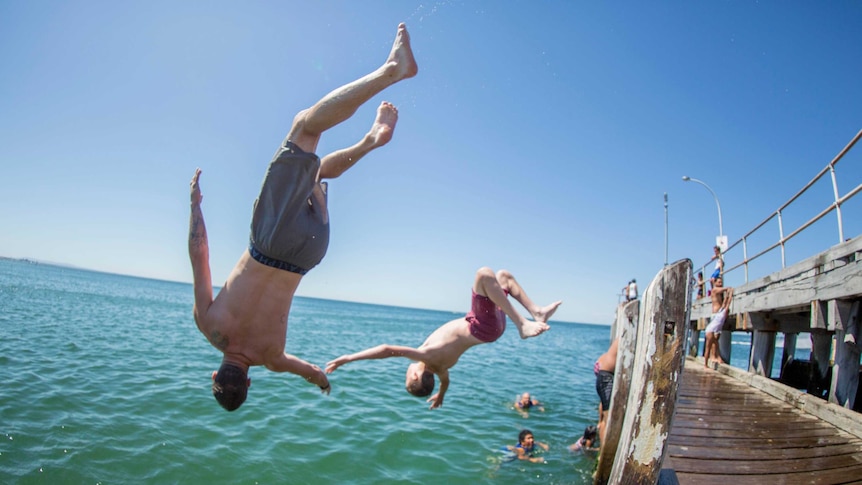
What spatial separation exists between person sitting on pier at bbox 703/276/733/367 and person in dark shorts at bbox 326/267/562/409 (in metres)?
7.53

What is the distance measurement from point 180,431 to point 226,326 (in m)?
5.63

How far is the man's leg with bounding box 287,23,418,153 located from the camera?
10.2 feet

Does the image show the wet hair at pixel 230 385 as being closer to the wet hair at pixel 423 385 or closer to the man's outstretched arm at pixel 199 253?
the man's outstretched arm at pixel 199 253

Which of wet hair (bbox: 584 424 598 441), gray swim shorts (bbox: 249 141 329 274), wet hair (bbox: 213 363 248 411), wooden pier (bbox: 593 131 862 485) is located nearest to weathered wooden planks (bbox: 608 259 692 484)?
wooden pier (bbox: 593 131 862 485)

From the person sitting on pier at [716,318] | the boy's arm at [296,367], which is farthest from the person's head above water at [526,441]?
the boy's arm at [296,367]

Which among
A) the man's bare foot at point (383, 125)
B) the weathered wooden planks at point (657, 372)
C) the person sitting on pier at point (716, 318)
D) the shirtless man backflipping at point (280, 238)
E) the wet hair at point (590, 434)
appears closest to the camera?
the weathered wooden planks at point (657, 372)

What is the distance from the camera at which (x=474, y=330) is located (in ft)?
19.0

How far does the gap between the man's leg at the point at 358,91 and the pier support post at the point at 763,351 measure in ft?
34.1

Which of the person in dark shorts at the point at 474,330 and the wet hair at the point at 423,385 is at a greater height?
the person in dark shorts at the point at 474,330

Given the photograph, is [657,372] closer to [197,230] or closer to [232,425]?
[197,230]

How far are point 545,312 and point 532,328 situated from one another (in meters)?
0.33

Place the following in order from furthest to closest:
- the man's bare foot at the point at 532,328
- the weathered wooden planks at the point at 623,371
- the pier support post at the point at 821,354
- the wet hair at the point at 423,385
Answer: the pier support post at the point at 821,354 < the wet hair at the point at 423,385 < the weathered wooden planks at the point at 623,371 < the man's bare foot at the point at 532,328

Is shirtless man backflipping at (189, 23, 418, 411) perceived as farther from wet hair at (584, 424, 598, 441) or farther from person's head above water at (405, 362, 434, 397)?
wet hair at (584, 424, 598, 441)

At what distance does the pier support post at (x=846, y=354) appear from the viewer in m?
5.67
